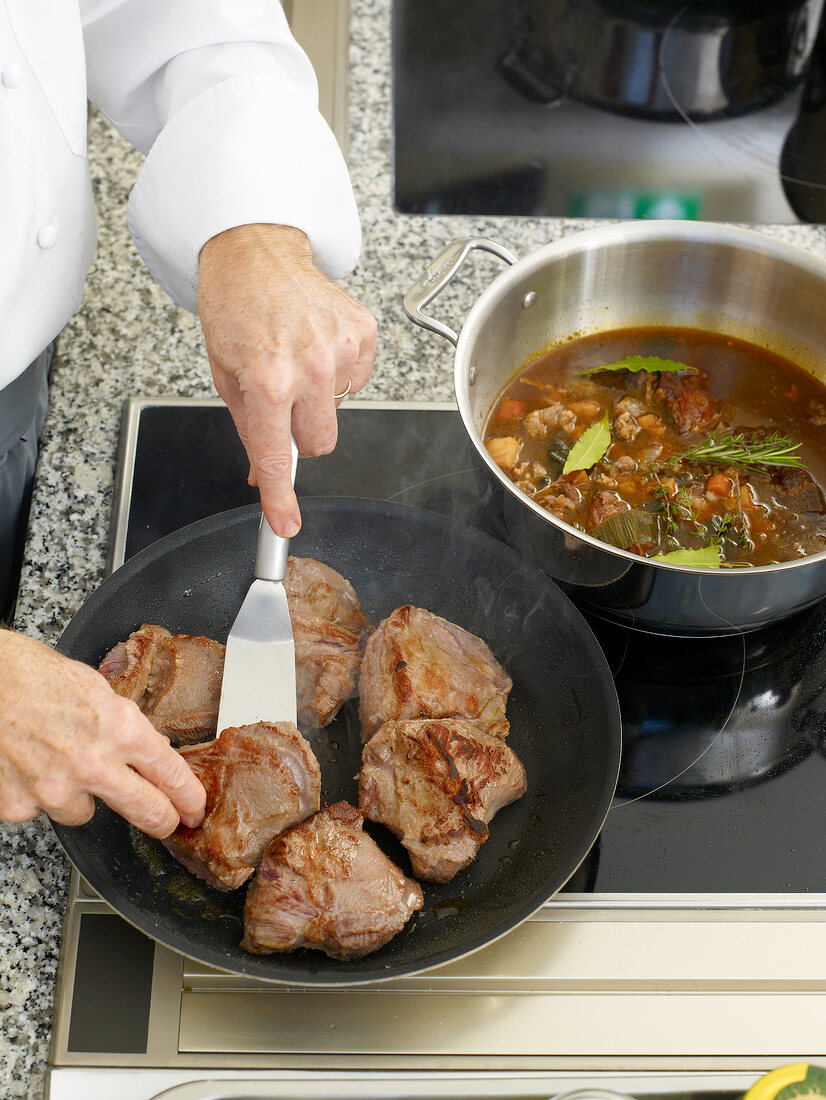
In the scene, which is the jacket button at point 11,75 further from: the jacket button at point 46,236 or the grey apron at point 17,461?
the grey apron at point 17,461

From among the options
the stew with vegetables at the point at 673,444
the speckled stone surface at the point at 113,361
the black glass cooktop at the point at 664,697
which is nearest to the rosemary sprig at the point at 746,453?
the stew with vegetables at the point at 673,444

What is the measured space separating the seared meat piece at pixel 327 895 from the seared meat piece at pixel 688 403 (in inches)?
30.4

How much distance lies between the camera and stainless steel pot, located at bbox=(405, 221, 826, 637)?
1.15 m

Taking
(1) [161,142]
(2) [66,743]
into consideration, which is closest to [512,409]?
(1) [161,142]

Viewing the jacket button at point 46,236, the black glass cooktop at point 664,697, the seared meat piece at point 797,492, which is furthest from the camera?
the seared meat piece at point 797,492

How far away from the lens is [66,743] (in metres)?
0.90

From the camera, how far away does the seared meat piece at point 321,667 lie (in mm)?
1207

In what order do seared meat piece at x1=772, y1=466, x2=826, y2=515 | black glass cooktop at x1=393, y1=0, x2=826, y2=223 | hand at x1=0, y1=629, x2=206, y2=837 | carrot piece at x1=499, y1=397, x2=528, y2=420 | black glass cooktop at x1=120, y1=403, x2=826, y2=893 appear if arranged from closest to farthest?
hand at x1=0, y1=629, x2=206, y2=837 < black glass cooktop at x1=120, y1=403, x2=826, y2=893 < seared meat piece at x1=772, y1=466, x2=826, y2=515 < carrot piece at x1=499, y1=397, x2=528, y2=420 < black glass cooktop at x1=393, y1=0, x2=826, y2=223

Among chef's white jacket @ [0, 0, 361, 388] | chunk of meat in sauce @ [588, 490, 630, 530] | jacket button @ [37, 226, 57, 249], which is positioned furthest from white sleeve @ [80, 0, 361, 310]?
chunk of meat in sauce @ [588, 490, 630, 530]

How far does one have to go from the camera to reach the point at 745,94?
2.03 metres

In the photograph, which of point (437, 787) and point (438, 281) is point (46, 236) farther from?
point (437, 787)

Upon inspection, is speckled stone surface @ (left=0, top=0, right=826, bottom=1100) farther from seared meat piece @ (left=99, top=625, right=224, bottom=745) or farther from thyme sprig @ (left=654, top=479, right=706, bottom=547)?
thyme sprig @ (left=654, top=479, right=706, bottom=547)

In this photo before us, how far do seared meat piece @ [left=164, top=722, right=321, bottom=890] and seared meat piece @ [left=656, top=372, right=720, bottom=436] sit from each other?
0.74 m

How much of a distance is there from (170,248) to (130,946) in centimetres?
86
